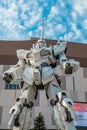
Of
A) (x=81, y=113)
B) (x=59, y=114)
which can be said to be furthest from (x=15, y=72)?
(x=81, y=113)

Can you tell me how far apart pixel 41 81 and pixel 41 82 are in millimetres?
22

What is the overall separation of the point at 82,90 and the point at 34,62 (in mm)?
20345

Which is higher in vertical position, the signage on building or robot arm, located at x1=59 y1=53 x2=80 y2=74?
the signage on building

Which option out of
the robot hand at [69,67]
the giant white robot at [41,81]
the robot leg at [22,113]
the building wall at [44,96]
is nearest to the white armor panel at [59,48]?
the giant white robot at [41,81]

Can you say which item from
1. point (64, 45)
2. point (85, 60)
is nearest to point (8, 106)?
point (85, 60)

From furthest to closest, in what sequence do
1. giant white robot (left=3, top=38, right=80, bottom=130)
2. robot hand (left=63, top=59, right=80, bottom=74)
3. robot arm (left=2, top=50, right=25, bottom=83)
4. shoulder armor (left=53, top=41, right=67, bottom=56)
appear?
shoulder armor (left=53, top=41, right=67, bottom=56) → robot arm (left=2, top=50, right=25, bottom=83) → robot hand (left=63, top=59, right=80, bottom=74) → giant white robot (left=3, top=38, right=80, bottom=130)

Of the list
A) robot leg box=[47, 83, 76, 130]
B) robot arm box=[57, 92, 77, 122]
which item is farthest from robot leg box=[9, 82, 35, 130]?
robot arm box=[57, 92, 77, 122]

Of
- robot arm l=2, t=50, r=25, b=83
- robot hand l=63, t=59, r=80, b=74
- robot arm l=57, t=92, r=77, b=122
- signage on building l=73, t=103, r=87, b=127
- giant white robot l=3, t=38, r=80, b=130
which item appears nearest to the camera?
robot arm l=57, t=92, r=77, b=122

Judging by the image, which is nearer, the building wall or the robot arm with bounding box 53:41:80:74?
the robot arm with bounding box 53:41:80:74

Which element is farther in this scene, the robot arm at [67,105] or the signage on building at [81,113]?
the signage on building at [81,113]

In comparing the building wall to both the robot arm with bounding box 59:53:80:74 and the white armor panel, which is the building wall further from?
the robot arm with bounding box 59:53:80:74

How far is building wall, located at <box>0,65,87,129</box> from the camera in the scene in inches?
887

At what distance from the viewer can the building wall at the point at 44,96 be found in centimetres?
2253

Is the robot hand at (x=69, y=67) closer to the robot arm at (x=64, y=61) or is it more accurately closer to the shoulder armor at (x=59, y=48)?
the robot arm at (x=64, y=61)
